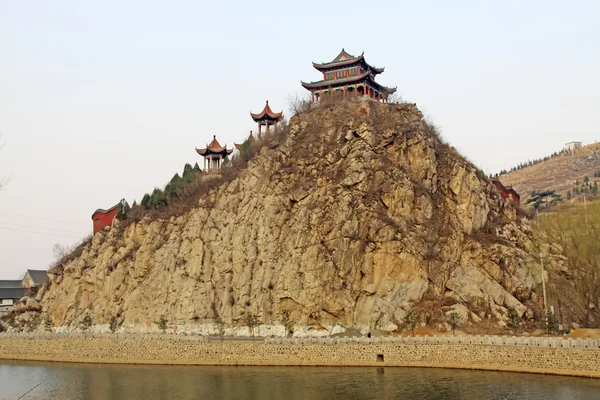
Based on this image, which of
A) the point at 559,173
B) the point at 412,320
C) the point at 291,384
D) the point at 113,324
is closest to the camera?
the point at 291,384

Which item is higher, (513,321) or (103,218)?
(103,218)

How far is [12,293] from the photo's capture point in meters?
127

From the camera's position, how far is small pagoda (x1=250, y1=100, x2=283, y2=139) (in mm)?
99750

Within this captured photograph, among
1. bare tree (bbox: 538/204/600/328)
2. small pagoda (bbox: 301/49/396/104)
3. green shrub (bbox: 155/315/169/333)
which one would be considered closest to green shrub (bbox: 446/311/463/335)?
bare tree (bbox: 538/204/600/328)

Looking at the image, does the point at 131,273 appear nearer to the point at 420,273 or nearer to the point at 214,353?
the point at 214,353

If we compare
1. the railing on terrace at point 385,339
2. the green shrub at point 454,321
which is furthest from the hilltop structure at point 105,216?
the green shrub at point 454,321

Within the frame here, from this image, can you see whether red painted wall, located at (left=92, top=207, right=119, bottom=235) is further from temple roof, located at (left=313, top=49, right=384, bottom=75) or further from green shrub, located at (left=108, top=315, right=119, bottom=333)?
temple roof, located at (left=313, top=49, right=384, bottom=75)

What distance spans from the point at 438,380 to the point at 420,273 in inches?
848

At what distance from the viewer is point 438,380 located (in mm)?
52031

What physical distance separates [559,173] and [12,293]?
14002 centimetres

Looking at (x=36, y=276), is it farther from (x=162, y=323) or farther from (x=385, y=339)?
(x=385, y=339)

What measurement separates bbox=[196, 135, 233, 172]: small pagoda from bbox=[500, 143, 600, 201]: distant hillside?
79387mm

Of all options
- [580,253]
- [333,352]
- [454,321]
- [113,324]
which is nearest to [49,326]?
[113,324]

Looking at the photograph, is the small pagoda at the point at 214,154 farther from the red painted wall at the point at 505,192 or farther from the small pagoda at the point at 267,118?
the red painted wall at the point at 505,192
